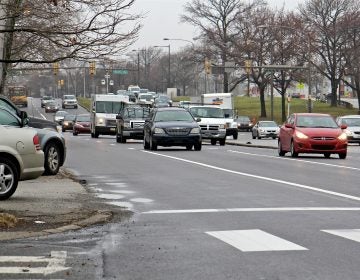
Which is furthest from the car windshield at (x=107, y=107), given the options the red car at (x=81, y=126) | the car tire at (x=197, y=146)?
the car tire at (x=197, y=146)

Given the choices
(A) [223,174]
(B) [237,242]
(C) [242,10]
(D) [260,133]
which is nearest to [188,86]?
(C) [242,10]

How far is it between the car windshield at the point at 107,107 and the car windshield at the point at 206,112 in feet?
34.0

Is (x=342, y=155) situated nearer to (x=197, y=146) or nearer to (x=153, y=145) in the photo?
(x=197, y=146)

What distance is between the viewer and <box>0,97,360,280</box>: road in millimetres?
7449

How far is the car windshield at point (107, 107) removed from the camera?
51.6m

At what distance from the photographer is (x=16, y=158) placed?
44.3ft

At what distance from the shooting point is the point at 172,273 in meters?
7.25

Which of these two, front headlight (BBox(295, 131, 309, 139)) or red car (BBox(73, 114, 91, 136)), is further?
red car (BBox(73, 114, 91, 136))

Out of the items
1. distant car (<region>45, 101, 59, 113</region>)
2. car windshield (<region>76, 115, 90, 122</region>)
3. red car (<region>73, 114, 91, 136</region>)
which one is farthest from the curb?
distant car (<region>45, 101, 59, 113</region>)

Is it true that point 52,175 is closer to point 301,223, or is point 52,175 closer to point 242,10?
point 301,223

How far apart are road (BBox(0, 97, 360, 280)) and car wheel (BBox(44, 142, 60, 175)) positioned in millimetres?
822

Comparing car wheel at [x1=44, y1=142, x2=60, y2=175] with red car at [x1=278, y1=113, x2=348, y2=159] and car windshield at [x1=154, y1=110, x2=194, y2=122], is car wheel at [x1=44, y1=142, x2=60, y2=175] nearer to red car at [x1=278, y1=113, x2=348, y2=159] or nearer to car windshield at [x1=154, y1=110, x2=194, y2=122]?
red car at [x1=278, y1=113, x2=348, y2=159]

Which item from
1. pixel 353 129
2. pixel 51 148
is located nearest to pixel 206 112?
pixel 353 129

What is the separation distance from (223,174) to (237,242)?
10675 mm
